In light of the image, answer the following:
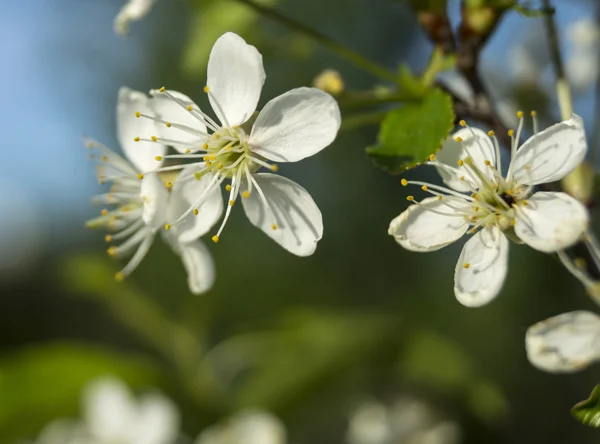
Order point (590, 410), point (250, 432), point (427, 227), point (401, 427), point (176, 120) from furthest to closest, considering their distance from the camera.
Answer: point (401, 427) → point (250, 432) → point (176, 120) → point (427, 227) → point (590, 410)

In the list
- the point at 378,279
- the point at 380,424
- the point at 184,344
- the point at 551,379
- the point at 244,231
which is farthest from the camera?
the point at 244,231

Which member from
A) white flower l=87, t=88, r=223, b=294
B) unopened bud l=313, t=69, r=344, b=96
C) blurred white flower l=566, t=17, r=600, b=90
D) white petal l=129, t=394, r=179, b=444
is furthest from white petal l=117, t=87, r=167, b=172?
blurred white flower l=566, t=17, r=600, b=90

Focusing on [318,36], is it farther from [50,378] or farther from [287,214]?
[50,378]

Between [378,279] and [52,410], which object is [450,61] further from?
[378,279]

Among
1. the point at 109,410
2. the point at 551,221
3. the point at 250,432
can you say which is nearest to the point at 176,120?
the point at 551,221

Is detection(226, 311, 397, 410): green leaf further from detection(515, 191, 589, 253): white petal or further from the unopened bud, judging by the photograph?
detection(515, 191, 589, 253): white petal

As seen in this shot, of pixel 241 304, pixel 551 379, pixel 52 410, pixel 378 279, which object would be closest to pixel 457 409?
pixel 52 410
